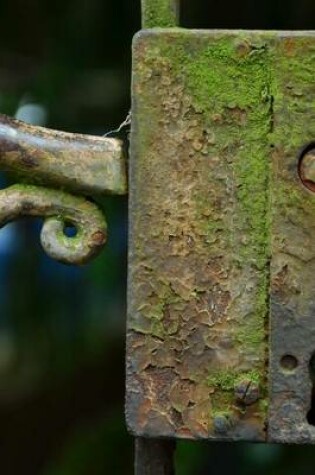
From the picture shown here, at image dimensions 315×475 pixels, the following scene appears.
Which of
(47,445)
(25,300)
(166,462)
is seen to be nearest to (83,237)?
(166,462)

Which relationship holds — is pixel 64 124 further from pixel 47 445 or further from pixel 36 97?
pixel 47 445

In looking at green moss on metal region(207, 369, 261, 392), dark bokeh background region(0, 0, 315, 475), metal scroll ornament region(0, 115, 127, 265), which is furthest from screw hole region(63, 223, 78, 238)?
dark bokeh background region(0, 0, 315, 475)

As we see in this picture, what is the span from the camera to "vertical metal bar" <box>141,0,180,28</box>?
0.77 m

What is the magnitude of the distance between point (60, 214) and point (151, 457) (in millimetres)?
172

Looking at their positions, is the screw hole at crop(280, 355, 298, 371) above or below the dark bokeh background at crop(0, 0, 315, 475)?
below

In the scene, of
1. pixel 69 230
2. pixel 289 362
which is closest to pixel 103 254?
pixel 69 230

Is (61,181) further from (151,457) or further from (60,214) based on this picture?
(151,457)

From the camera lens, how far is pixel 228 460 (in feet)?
5.78

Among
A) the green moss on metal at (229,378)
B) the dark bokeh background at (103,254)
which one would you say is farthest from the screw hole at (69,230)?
the dark bokeh background at (103,254)

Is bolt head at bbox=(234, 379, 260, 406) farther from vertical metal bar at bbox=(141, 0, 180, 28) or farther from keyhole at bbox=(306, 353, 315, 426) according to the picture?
vertical metal bar at bbox=(141, 0, 180, 28)

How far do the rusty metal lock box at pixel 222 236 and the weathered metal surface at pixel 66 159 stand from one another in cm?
2

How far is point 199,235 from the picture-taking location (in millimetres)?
757

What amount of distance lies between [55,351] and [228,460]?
30 centimetres

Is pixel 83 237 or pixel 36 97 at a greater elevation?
pixel 36 97
